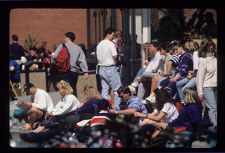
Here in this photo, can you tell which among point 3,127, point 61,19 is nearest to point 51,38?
point 61,19

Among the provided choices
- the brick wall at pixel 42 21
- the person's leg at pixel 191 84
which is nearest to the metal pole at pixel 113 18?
the brick wall at pixel 42 21

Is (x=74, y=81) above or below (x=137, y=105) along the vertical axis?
above

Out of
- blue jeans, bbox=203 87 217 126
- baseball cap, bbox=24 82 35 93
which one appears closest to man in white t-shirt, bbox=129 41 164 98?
blue jeans, bbox=203 87 217 126

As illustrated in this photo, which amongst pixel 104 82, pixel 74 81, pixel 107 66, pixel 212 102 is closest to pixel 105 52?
pixel 107 66

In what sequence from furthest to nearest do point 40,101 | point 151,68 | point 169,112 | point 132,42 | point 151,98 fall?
point 132,42
point 151,68
point 151,98
point 169,112
point 40,101

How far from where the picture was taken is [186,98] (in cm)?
910

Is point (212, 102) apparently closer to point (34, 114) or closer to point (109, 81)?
point (109, 81)

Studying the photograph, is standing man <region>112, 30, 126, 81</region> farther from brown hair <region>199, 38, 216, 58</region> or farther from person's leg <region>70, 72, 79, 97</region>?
brown hair <region>199, 38, 216, 58</region>

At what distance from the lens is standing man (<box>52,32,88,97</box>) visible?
8945 millimetres

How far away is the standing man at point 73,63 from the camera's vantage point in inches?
352

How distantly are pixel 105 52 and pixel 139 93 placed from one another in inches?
15.0

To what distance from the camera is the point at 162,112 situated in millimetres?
8953

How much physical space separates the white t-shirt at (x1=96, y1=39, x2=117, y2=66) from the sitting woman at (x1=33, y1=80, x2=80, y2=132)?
0.35 meters

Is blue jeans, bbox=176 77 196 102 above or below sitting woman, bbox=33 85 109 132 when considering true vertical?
above
